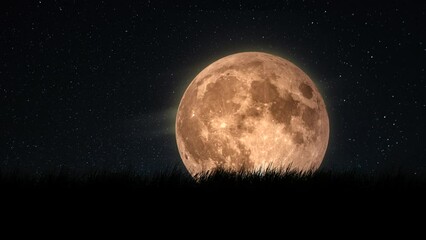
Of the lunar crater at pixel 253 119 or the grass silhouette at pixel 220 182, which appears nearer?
the grass silhouette at pixel 220 182

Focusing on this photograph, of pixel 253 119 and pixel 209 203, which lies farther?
pixel 253 119

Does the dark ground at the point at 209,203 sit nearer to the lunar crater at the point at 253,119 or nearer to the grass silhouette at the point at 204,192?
the grass silhouette at the point at 204,192

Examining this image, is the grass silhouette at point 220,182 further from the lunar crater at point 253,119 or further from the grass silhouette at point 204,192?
the lunar crater at point 253,119

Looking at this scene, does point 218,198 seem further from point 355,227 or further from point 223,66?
point 223,66

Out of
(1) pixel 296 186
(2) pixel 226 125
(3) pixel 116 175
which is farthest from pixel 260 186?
(2) pixel 226 125

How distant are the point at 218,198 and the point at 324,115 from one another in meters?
6.77

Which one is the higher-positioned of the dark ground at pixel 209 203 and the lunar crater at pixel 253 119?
the lunar crater at pixel 253 119

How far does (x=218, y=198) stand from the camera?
203 inches

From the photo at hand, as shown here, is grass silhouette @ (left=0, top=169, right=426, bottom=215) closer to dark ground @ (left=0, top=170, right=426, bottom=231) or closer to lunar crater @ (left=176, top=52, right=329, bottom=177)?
dark ground @ (left=0, top=170, right=426, bottom=231)

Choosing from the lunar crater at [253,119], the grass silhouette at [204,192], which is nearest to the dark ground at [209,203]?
the grass silhouette at [204,192]

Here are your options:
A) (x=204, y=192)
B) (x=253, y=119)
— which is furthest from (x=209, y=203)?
(x=253, y=119)

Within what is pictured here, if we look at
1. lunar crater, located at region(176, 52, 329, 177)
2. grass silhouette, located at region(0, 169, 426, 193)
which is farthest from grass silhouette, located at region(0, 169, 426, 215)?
lunar crater, located at region(176, 52, 329, 177)

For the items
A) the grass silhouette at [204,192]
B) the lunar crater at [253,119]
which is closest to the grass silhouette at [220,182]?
the grass silhouette at [204,192]

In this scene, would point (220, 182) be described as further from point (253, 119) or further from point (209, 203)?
point (253, 119)
